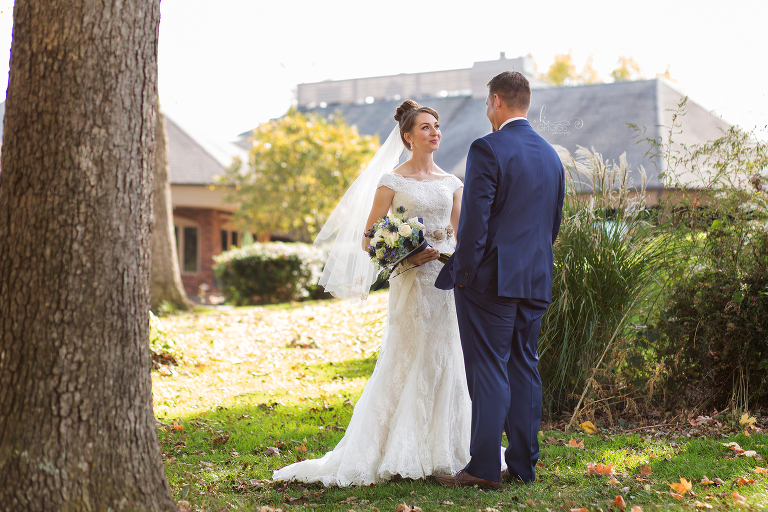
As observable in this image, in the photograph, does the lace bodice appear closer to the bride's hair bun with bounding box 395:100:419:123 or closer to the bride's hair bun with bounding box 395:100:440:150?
the bride's hair bun with bounding box 395:100:440:150

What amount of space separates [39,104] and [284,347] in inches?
282

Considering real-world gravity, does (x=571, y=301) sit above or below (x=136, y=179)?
below

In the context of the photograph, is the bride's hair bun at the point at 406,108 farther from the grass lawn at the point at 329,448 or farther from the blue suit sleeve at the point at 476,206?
the grass lawn at the point at 329,448

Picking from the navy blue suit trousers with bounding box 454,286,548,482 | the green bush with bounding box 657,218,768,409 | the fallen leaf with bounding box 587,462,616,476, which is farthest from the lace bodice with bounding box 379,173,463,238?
the green bush with bounding box 657,218,768,409

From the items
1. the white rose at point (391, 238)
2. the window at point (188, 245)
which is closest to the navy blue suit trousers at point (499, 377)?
the white rose at point (391, 238)

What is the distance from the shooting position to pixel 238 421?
5836mm

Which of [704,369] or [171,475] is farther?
[704,369]

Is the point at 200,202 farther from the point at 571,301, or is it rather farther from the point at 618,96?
the point at 571,301

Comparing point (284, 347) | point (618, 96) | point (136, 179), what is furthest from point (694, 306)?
point (618, 96)

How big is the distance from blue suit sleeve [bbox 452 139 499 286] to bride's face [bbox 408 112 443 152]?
0.80 meters

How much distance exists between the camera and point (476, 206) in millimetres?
3691

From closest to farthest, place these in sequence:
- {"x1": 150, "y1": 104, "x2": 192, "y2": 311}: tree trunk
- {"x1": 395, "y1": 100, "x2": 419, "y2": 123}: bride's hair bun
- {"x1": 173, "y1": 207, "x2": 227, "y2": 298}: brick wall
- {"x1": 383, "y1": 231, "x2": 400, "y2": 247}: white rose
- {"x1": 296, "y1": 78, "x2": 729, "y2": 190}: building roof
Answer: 1. {"x1": 383, "y1": 231, "x2": 400, "y2": 247}: white rose
2. {"x1": 395, "y1": 100, "x2": 419, "y2": 123}: bride's hair bun
3. {"x1": 150, "y1": 104, "x2": 192, "y2": 311}: tree trunk
4. {"x1": 296, "y1": 78, "x2": 729, "y2": 190}: building roof
5. {"x1": 173, "y1": 207, "x2": 227, "y2": 298}: brick wall

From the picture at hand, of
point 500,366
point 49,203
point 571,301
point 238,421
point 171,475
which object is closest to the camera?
point 49,203

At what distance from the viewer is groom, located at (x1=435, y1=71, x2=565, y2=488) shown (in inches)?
147
